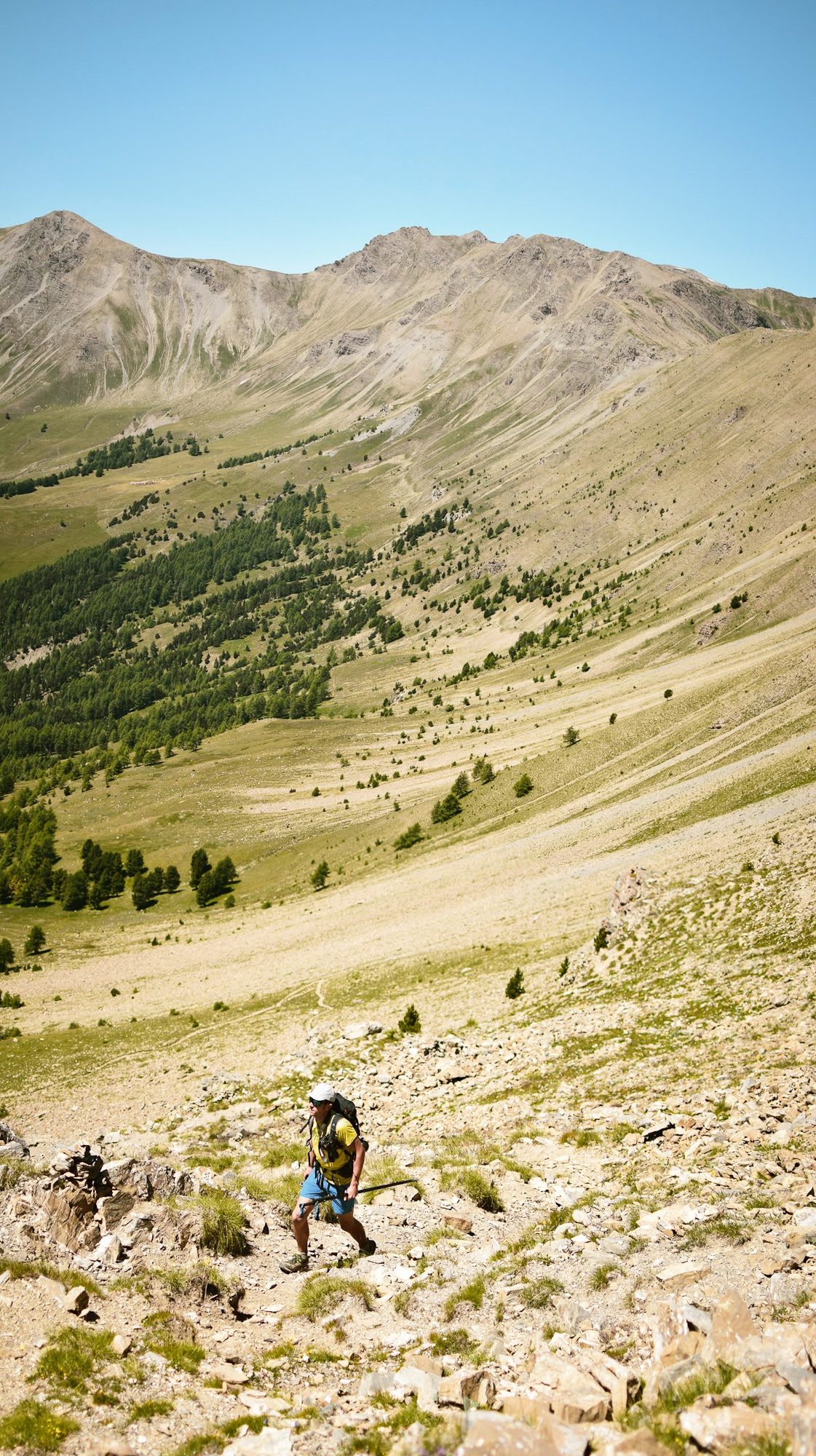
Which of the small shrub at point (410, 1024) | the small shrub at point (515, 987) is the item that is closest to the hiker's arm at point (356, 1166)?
the small shrub at point (410, 1024)

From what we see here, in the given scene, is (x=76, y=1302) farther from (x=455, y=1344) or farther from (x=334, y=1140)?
(x=455, y=1344)

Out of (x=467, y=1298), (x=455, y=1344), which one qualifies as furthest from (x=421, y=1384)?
(x=467, y=1298)

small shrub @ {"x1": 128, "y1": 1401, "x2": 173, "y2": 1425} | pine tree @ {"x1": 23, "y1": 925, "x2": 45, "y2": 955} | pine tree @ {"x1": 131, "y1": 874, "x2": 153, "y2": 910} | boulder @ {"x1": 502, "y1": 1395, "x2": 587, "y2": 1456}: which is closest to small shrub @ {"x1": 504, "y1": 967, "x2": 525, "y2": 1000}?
boulder @ {"x1": 502, "y1": 1395, "x2": 587, "y2": 1456}

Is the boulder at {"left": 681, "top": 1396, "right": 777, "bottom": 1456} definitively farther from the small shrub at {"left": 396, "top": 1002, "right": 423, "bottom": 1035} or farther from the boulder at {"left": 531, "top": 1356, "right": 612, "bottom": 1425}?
the small shrub at {"left": 396, "top": 1002, "right": 423, "bottom": 1035}

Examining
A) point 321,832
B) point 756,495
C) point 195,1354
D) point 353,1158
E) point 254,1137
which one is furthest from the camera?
point 756,495

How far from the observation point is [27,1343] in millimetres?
9914

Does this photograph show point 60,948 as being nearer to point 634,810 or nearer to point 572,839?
point 572,839

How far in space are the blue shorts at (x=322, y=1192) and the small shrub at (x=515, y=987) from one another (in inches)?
887

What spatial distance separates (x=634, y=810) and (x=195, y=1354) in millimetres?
56399

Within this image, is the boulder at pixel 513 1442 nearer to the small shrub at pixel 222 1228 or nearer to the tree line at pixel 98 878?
the small shrub at pixel 222 1228

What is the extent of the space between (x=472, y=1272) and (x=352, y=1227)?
7.02 feet

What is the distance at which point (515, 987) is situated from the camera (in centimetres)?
3559

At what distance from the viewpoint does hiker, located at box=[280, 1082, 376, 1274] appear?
45.0ft

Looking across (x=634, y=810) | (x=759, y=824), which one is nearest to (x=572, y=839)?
(x=634, y=810)
